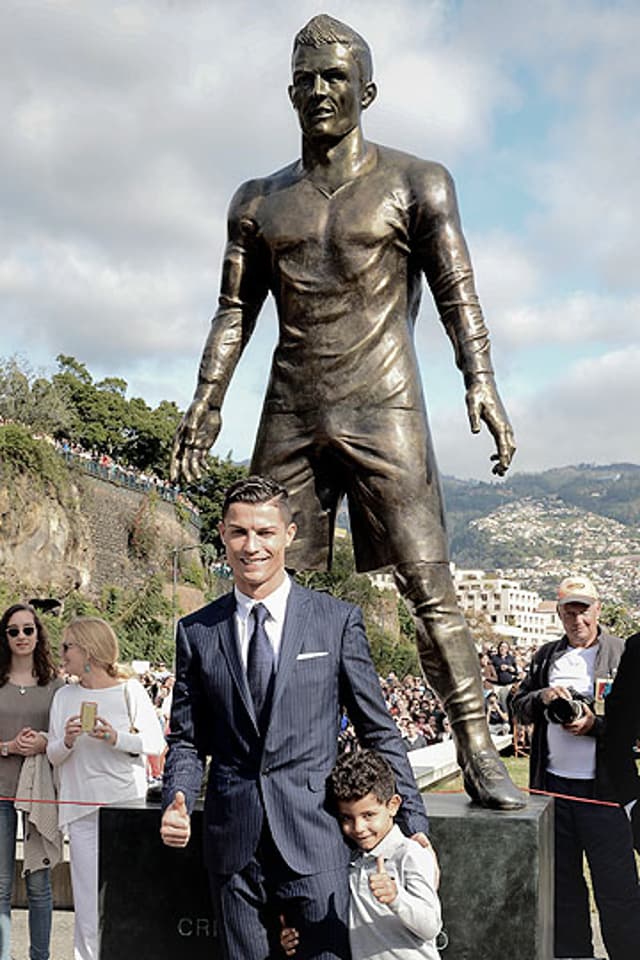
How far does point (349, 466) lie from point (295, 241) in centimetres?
88

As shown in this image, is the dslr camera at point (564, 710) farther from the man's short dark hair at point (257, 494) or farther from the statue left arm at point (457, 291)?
the man's short dark hair at point (257, 494)

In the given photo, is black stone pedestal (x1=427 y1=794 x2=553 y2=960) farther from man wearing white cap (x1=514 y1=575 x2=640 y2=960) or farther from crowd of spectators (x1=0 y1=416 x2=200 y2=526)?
crowd of spectators (x1=0 y1=416 x2=200 y2=526)

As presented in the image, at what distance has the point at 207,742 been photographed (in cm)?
353

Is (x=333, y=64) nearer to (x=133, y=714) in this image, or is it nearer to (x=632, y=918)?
(x=133, y=714)

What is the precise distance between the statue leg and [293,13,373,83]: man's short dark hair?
1915 millimetres

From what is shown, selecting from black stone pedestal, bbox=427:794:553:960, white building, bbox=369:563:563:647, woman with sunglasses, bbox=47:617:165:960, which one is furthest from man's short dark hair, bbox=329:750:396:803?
white building, bbox=369:563:563:647

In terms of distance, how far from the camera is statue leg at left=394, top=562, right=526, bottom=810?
4.47 m

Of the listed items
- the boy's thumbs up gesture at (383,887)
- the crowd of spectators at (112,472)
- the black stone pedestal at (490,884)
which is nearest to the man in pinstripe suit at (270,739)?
the boy's thumbs up gesture at (383,887)

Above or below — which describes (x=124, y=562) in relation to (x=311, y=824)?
above

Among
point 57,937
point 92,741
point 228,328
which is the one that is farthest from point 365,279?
point 57,937

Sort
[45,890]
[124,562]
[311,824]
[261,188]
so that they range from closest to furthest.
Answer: [311,824], [261,188], [45,890], [124,562]

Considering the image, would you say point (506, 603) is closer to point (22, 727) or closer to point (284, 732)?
point (22, 727)

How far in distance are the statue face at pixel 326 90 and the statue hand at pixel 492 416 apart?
1.10m

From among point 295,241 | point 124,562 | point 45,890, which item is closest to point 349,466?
point 295,241
